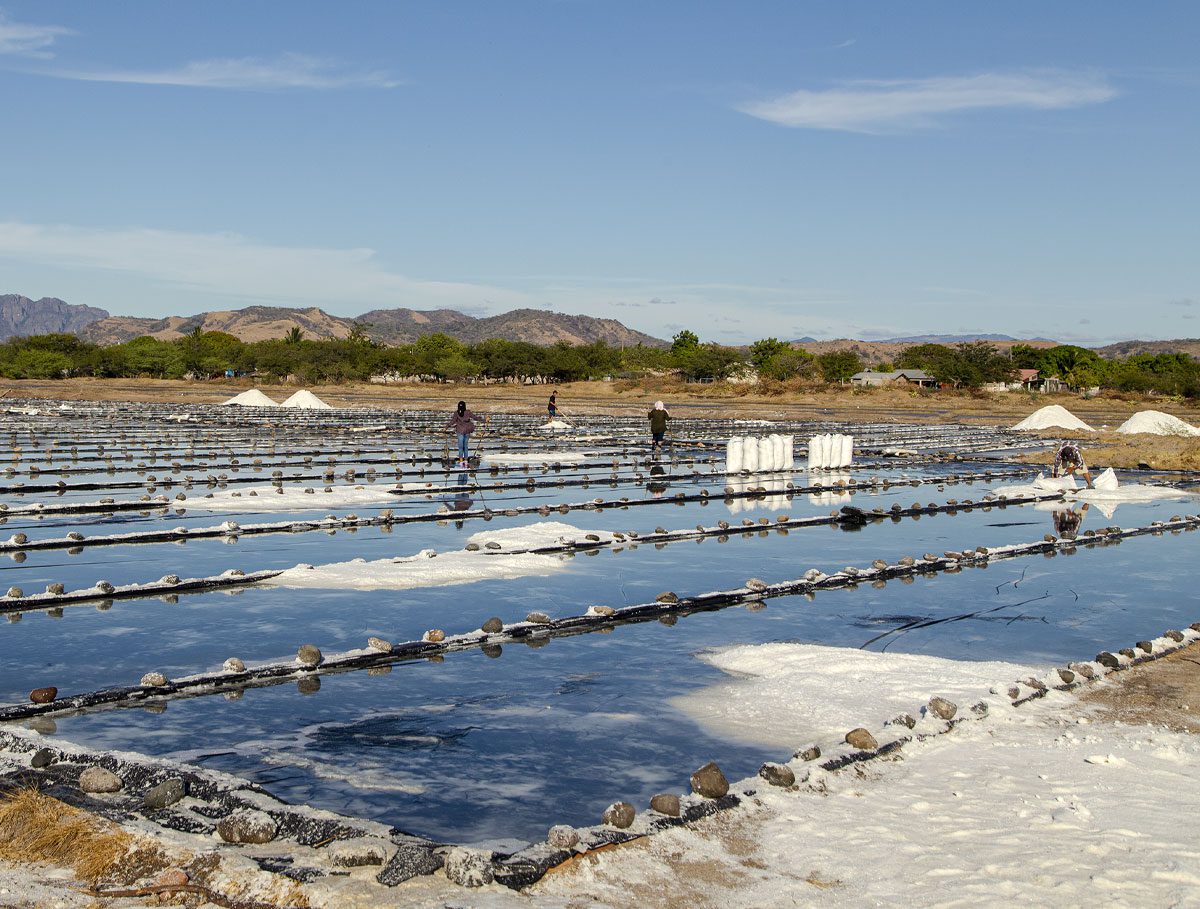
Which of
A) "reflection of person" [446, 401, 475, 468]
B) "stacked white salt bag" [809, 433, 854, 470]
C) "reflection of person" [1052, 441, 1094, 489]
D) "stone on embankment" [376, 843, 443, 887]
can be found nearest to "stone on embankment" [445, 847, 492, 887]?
"stone on embankment" [376, 843, 443, 887]

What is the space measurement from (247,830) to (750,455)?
726 inches

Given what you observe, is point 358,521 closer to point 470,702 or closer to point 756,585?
point 756,585

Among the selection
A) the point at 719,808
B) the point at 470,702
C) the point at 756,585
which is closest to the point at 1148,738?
the point at 719,808

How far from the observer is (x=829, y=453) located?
23.7 meters

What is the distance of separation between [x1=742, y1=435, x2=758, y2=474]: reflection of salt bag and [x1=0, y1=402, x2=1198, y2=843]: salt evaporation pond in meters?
6.21

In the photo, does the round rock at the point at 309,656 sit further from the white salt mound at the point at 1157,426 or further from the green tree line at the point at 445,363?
the green tree line at the point at 445,363

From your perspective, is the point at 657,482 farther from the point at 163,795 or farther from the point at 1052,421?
the point at 1052,421

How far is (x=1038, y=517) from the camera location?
16.2 metres

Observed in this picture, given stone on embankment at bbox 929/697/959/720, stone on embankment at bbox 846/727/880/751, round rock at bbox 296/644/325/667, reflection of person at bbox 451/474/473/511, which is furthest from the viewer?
reflection of person at bbox 451/474/473/511

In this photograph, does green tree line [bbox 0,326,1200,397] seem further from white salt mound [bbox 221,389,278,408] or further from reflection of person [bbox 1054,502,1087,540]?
reflection of person [bbox 1054,502,1087,540]

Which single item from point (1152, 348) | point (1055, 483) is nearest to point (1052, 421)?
point (1055, 483)

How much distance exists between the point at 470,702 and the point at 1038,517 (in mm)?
11767

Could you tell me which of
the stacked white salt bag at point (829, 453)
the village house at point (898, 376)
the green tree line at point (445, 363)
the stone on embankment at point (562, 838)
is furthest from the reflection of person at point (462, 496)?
the village house at point (898, 376)

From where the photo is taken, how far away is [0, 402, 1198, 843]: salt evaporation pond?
5.39m
